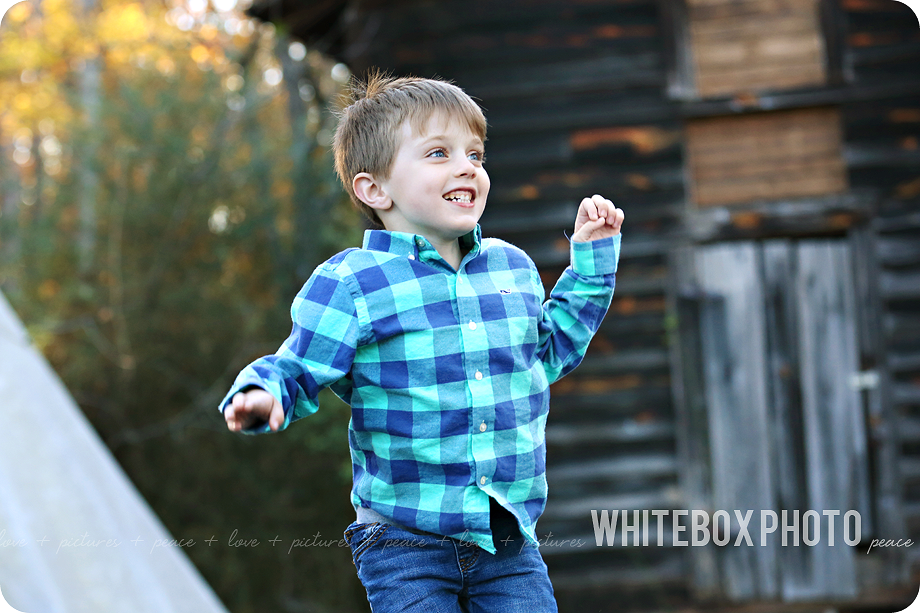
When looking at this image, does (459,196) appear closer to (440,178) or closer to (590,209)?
(440,178)

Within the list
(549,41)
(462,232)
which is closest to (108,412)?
(549,41)

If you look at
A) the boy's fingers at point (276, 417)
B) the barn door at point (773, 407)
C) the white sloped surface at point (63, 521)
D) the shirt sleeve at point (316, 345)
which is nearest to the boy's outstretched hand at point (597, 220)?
the shirt sleeve at point (316, 345)

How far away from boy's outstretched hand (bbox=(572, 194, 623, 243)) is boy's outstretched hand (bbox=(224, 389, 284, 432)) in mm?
802

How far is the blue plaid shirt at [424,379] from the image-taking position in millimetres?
1649

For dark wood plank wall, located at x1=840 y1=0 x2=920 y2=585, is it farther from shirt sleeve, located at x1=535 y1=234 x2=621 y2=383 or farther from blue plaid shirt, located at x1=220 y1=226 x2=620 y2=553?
blue plaid shirt, located at x1=220 y1=226 x2=620 y2=553

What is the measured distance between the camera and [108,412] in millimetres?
7207

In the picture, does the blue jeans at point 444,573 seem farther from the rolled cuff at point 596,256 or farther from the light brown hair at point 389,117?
the light brown hair at point 389,117

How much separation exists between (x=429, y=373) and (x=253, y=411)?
15.4 inches

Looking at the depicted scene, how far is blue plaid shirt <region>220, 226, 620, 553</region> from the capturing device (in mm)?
1649

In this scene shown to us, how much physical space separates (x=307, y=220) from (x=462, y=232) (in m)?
5.56

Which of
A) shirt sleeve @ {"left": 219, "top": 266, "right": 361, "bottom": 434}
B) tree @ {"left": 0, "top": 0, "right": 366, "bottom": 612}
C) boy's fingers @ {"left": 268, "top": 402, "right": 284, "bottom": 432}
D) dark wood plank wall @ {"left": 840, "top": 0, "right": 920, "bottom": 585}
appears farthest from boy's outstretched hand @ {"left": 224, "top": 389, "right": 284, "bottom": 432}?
tree @ {"left": 0, "top": 0, "right": 366, "bottom": 612}

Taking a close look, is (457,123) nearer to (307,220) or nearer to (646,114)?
(646,114)

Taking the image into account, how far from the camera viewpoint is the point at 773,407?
5.16 metres

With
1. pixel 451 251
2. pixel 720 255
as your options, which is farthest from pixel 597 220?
pixel 720 255
